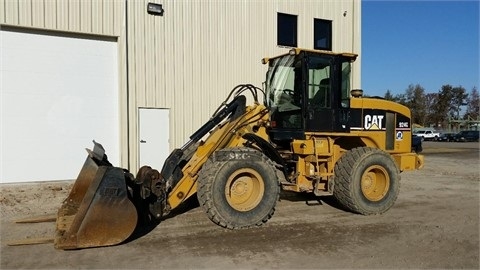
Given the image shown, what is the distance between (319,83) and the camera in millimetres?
7602

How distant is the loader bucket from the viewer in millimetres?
5191

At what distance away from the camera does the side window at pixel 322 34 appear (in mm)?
15328

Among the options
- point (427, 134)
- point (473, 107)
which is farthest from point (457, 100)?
point (427, 134)

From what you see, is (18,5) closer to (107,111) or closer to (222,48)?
(107,111)

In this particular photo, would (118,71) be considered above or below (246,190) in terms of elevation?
above

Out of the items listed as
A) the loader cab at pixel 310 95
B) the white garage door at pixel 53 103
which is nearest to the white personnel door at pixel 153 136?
the white garage door at pixel 53 103

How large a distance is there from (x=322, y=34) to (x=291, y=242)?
11.1 m

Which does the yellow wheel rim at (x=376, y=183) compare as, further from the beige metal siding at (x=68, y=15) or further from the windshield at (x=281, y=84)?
the beige metal siding at (x=68, y=15)

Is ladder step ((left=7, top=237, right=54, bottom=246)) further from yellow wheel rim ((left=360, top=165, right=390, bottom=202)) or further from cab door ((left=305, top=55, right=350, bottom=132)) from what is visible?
yellow wheel rim ((left=360, top=165, right=390, bottom=202))

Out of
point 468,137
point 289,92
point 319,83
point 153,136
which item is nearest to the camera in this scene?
point 319,83

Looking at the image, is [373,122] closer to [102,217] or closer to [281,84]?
[281,84]

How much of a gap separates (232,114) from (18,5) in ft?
22.7

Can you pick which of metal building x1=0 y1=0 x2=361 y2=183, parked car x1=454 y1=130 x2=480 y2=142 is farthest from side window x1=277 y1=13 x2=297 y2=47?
parked car x1=454 y1=130 x2=480 y2=142

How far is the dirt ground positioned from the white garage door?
2.61 meters
